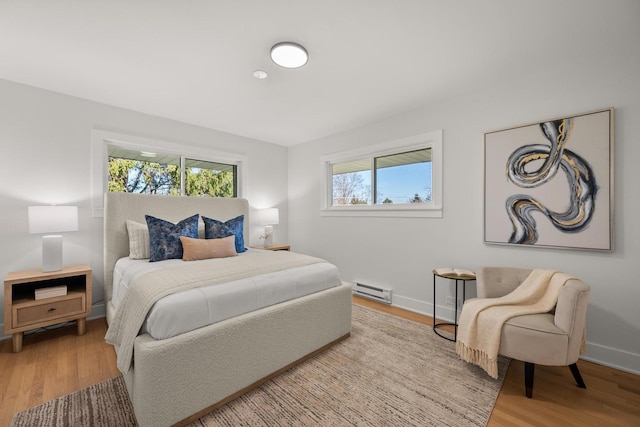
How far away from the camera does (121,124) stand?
3051 mm

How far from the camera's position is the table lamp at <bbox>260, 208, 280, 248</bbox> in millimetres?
4137

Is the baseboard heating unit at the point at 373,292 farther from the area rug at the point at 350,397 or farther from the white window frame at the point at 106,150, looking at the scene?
the white window frame at the point at 106,150

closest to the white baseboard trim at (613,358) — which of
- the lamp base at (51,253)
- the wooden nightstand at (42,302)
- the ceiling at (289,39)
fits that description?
the ceiling at (289,39)

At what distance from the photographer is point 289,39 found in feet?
6.19

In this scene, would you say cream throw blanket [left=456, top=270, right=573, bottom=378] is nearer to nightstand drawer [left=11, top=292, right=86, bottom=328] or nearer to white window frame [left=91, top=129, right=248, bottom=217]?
nightstand drawer [left=11, top=292, right=86, bottom=328]

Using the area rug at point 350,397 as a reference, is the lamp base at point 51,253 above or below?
above

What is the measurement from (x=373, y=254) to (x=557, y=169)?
6.72 feet

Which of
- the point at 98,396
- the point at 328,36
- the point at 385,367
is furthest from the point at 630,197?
the point at 98,396

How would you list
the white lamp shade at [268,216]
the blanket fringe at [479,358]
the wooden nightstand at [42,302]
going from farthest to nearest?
1. the white lamp shade at [268,216]
2. the wooden nightstand at [42,302]
3. the blanket fringe at [479,358]

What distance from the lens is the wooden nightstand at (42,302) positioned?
2.14 meters

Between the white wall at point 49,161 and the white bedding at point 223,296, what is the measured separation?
2.69 ft

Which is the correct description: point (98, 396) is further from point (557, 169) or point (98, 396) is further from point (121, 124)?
point (557, 169)

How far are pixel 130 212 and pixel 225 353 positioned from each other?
7.19ft

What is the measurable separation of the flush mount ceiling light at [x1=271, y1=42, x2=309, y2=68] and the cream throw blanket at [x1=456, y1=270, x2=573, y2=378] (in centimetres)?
228
